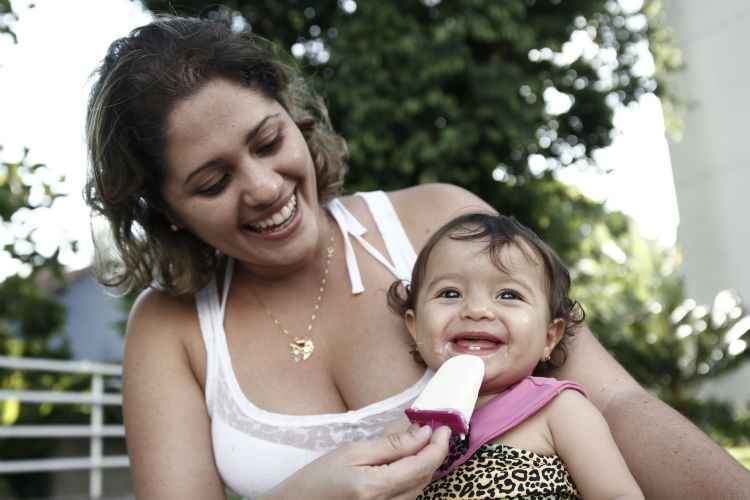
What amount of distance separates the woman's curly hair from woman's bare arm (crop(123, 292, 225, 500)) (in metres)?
0.17

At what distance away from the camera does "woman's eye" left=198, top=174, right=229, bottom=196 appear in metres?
2.51

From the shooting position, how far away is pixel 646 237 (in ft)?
55.1

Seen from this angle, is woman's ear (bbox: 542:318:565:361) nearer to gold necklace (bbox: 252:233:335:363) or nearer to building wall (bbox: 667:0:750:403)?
gold necklace (bbox: 252:233:335:363)

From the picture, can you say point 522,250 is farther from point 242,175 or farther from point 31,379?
point 31,379

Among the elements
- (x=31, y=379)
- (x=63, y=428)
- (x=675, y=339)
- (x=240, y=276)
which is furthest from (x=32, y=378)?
(x=240, y=276)

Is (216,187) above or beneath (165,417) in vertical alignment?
above

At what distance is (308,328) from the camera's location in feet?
8.81

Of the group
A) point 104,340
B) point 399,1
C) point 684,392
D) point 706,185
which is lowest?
point 104,340

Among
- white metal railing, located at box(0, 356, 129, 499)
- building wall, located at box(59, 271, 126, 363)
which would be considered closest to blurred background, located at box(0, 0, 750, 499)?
white metal railing, located at box(0, 356, 129, 499)

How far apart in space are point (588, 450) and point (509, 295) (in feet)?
1.38

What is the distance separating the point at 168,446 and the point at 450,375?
95cm

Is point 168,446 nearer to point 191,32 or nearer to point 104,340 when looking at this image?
point 191,32

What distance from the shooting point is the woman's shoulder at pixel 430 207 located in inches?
107

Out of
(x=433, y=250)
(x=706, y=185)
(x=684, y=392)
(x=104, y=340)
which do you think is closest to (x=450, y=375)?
(x=433, y=250)
